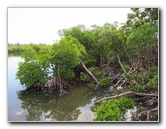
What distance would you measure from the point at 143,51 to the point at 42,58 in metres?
2.38

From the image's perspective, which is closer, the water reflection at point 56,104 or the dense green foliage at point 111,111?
the dense green foliage at point 111,111

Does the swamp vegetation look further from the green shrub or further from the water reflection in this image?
the water reflection

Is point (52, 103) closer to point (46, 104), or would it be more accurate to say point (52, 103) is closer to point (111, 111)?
point (46, 104)

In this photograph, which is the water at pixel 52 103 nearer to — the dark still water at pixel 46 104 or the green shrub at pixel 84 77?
the dark still water at pixel 46 104

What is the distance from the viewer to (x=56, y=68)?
216 inches

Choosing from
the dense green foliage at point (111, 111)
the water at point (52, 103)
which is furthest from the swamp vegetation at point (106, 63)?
the water at point (52, 103)

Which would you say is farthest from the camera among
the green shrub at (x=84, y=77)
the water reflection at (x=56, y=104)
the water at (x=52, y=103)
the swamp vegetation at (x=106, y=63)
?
the green shrub at (x=84, y=77)

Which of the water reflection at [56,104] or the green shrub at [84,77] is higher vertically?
the green shrub at [84,77]

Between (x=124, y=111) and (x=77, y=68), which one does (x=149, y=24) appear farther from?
(x=77, y=68)

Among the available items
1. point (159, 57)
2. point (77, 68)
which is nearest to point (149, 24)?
point (159, 57)

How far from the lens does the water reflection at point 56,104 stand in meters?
4.23

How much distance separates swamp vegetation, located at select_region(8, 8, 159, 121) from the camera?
12.3 ft

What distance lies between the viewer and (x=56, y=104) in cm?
499

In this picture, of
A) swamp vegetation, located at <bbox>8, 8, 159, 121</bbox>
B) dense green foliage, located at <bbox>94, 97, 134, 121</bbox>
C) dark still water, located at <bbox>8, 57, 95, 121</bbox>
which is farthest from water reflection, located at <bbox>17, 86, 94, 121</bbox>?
dense green foliage, located at <bbox>94, 97, 134, 121</bbox>
